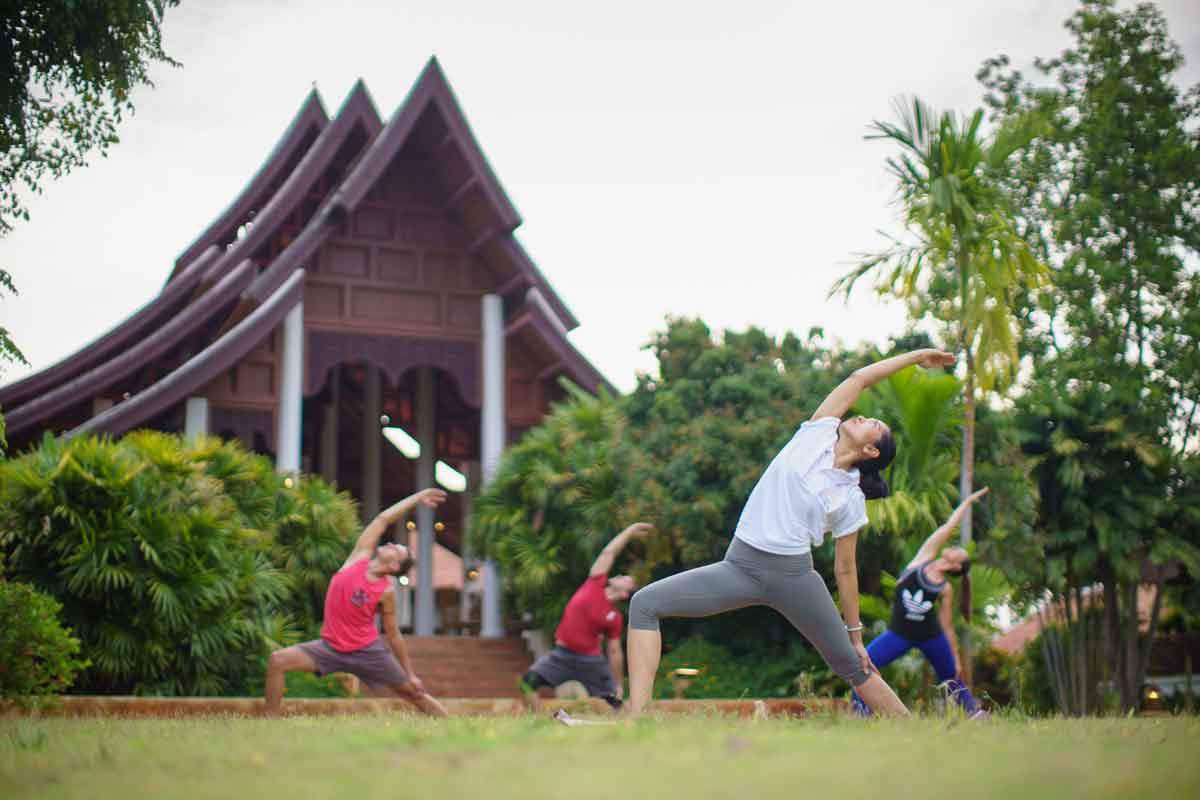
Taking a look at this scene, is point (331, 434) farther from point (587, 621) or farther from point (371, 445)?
point (587, 621)

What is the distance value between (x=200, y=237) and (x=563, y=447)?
11.5m

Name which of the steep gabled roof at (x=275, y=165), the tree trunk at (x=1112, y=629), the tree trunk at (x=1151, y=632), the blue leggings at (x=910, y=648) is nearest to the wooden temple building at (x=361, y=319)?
the steep gabled roof at (x=275, y=165)

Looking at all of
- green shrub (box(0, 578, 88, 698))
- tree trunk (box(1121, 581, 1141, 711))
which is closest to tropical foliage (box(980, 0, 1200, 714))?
tree trunk (box(1121, 581, 1141, 711))

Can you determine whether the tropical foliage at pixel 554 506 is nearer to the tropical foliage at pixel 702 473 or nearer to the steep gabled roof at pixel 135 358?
the tropical foliage at pixel 702 473

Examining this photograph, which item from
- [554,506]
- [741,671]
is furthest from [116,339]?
[741,671]

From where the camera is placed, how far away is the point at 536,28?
75.2 ft

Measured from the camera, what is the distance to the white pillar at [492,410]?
21.4 m

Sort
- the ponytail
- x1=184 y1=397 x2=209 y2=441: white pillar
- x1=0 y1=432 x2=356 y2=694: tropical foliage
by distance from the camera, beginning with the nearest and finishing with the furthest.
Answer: the ponytail → x1=0 y1=432 x2=356 y2=694: tropical foliage → x1=184 y1=397 x2=209 y2=441: white pillar

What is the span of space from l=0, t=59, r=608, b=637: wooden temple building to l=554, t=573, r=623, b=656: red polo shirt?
872 cm

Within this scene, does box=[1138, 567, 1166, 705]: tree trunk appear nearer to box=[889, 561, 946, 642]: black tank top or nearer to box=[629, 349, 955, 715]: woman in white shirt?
box=[889, 561, 946, 642]: black tank top

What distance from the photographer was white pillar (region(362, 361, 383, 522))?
25.2 meters

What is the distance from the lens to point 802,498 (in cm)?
639

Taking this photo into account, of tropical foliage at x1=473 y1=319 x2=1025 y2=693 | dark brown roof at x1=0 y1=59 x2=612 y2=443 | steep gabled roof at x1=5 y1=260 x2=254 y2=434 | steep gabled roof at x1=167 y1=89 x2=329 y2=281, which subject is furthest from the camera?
steep gabled roof at x1=167 y1=89 x2=329 y2=281

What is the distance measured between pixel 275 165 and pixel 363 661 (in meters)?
18.2
